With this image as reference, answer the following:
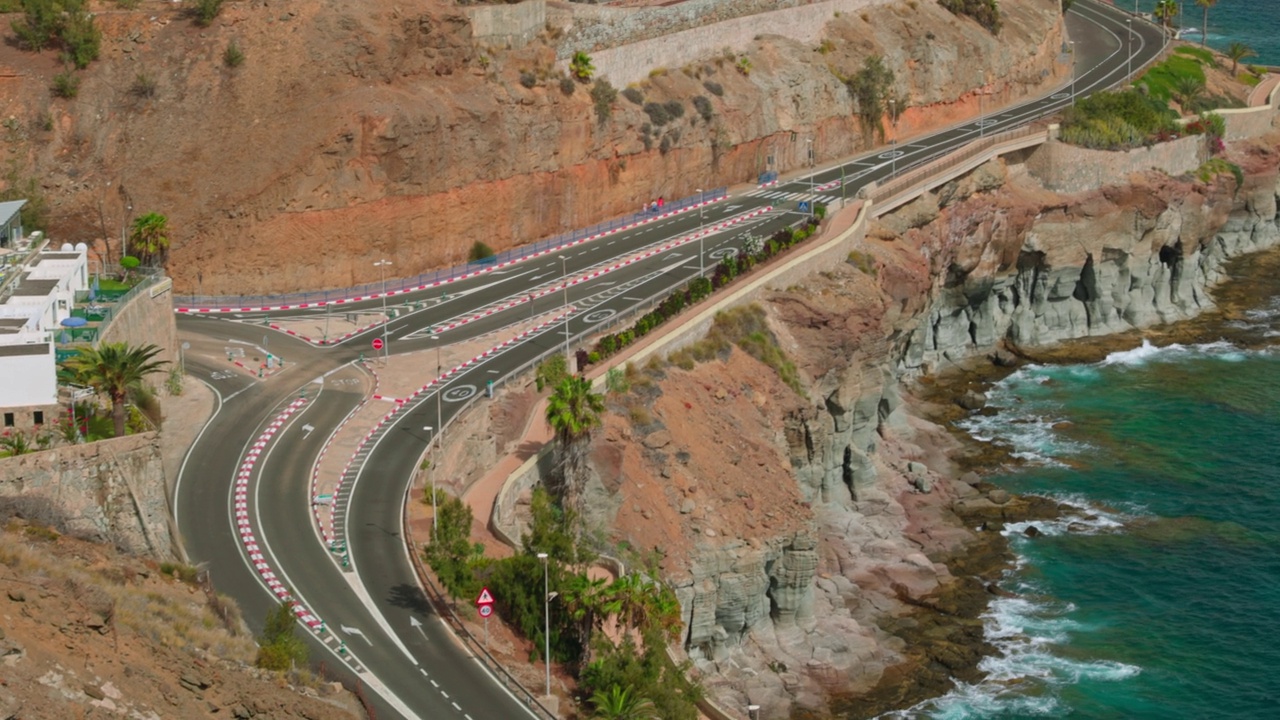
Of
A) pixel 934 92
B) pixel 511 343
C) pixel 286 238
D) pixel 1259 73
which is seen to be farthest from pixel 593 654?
pixel 1259 73

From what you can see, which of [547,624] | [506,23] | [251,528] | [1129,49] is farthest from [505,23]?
[1129,49]

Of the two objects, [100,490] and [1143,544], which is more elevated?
[100,490]

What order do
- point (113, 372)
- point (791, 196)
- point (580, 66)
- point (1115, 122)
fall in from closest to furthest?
point (113, 372) → point (580, 66) → point (791, 196) → point (1115, 122)

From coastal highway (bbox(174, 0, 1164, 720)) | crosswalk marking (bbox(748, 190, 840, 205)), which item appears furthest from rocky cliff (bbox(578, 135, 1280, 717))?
coastal highway (bbox(174, 0, 1164, 720))

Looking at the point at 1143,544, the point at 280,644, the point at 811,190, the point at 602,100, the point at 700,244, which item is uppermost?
the point at 602,100

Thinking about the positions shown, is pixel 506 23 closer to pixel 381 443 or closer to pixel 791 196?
pixel 791 196

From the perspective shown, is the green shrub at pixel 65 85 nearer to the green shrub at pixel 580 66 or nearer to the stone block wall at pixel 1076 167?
the green shrub at pixel 580 66

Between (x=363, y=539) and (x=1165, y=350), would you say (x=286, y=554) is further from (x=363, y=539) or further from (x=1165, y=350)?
(x=1165, y=350)
